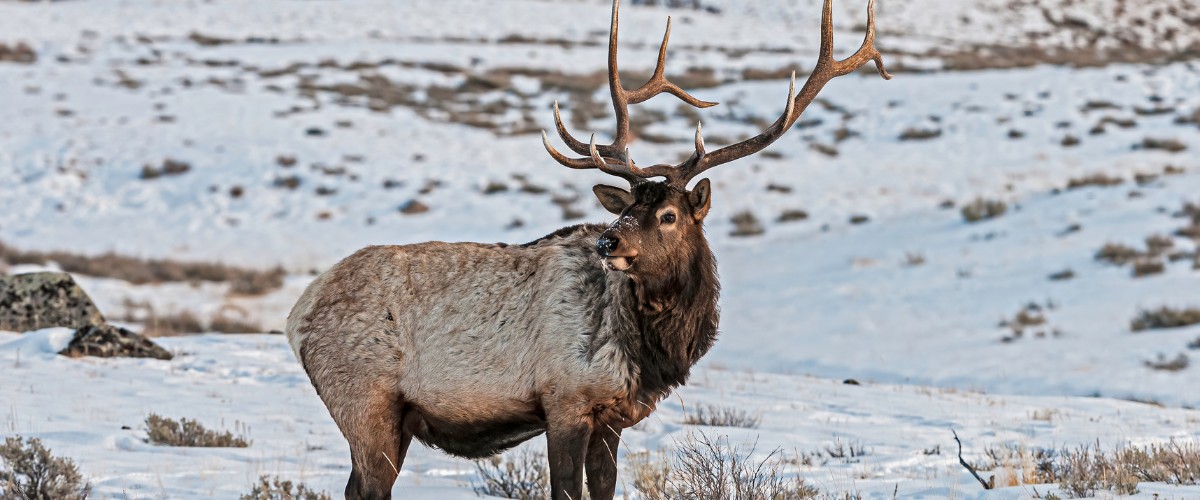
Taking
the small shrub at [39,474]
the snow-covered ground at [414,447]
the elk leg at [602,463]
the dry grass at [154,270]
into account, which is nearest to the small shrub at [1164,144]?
the snow-covered ground at [414,447]

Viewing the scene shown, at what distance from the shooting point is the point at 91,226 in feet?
76.8

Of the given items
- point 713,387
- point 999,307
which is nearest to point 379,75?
point 999,307

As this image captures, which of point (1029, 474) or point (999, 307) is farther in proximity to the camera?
point (999, 307)

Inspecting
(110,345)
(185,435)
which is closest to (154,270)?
(110,345)

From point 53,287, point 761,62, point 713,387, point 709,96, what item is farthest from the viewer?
point 761,62

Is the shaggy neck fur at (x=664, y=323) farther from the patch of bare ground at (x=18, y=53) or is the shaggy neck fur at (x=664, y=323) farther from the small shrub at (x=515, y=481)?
the patch of bare ground at (x=18, y=53)

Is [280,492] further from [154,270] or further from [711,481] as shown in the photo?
[154,270]

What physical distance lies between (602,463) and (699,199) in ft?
5.10

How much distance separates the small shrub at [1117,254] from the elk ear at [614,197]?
44.2ft

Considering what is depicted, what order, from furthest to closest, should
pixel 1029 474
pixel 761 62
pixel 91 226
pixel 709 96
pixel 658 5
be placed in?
pixel 658 5 < pixel 761 62 < pixel 709 96 < pixel 91 226 < pixel 1029 474

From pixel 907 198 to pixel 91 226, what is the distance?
18.8 metres

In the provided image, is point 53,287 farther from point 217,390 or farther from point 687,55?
point 687,55

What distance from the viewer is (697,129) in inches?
209

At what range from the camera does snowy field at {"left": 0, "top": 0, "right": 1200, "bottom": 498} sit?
323 inches
